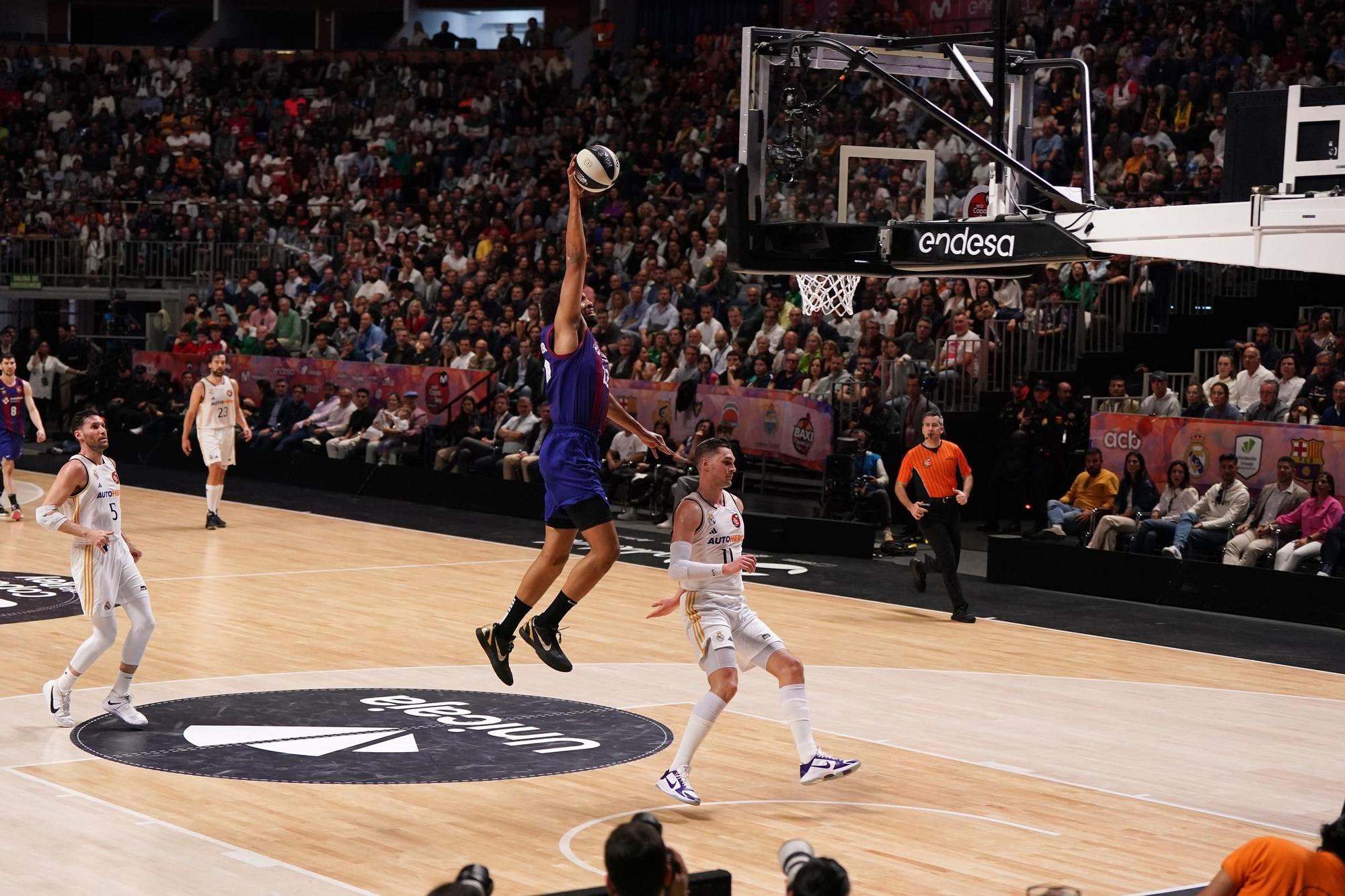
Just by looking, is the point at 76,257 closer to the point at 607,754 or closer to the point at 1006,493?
the point at 1006,493

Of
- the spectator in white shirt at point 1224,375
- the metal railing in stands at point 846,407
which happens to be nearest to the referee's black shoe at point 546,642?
the spectator in white shirt at point 1224,375

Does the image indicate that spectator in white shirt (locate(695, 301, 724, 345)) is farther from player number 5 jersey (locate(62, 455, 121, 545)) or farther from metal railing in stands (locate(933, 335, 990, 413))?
player number 5 jersey (locate(62, 455, 121, 545))

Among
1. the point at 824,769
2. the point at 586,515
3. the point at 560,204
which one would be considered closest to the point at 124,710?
the point at 586,515

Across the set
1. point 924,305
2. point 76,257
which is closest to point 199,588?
point 924,305

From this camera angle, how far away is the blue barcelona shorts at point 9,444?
749 inches

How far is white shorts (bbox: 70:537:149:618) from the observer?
951 cm

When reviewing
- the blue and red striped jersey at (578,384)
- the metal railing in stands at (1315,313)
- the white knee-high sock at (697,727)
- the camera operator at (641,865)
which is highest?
the metal railing in stands at (1315,313)

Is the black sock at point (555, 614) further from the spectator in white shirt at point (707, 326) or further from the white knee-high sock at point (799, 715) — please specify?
the spectator in white shirt at point (707, 326)

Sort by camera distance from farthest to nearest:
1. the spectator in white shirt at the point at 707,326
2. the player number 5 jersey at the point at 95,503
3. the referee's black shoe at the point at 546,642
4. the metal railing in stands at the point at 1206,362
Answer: the spectator in white shirt at the point at 707,326
the metal railing in stands at the point at 1206,362
the player number 5 jersey at the point at 95,503
the referee's black shoe at the point at 546,642

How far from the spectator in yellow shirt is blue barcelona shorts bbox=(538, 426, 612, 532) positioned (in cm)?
840

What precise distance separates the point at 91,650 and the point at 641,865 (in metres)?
6.59

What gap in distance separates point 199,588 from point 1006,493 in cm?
893

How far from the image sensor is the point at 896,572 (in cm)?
1662

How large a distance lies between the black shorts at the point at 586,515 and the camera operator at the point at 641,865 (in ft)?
14.7
